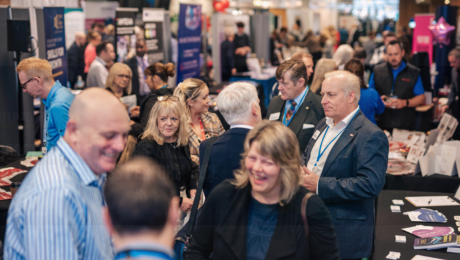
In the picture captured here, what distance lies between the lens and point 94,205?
49.4 inches

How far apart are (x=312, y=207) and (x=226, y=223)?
13.3 inches

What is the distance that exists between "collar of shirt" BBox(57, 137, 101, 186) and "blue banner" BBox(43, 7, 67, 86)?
4545 millimetres

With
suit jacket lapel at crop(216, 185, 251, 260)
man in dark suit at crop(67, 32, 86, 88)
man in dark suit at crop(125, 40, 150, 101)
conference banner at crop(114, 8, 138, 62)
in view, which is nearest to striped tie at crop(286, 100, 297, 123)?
suit jacket lapel at crop(216, 185, 251, 260)

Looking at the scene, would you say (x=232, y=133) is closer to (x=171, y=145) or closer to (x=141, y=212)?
(x=171, y=145)

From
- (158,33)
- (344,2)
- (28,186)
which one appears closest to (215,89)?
(158,33)

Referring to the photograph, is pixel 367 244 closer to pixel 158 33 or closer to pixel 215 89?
pixel 215 89

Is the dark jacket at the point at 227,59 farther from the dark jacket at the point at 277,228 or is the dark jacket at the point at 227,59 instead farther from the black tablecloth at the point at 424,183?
the dark jacket at the point at 277,228

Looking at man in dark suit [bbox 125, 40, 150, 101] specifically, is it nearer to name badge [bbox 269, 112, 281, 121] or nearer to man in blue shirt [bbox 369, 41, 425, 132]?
name badge [bbox 269, 112, 281, 121]

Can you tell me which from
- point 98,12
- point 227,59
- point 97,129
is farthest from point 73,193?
point 98,12

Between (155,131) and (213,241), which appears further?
(155,131)

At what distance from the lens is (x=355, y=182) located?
7.01 ft

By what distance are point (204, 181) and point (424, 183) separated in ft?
8.01

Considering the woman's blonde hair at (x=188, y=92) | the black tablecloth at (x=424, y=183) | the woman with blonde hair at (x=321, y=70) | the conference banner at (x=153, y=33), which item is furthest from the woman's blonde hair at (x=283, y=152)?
the conference banner at (x=153, y=33)

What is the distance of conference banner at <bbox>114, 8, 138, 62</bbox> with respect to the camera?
243 inches
